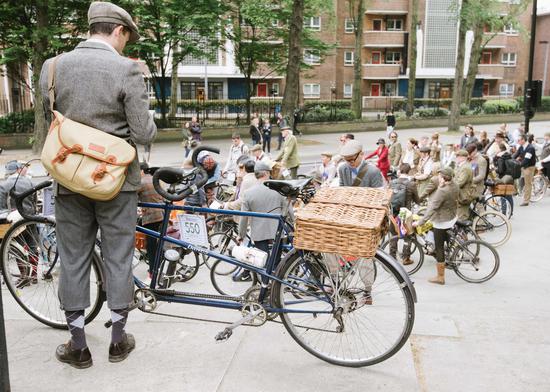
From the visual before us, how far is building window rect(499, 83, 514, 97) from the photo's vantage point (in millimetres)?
58375

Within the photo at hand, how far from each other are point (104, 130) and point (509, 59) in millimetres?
61766

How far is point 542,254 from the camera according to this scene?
8719 mm

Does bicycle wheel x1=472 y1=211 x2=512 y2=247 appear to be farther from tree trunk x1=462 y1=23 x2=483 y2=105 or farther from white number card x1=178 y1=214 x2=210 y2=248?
tree trunk x1=462 y1=23 x2=483 y2=105

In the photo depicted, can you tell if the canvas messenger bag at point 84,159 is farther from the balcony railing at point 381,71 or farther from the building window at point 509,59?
the building window at point 509,59

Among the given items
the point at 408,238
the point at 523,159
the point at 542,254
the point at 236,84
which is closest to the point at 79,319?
the point at 408,238

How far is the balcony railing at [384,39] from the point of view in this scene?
53.6m

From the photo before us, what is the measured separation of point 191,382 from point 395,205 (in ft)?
18.4

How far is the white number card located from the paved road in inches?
32.2

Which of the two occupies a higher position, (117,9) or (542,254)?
(117,9)

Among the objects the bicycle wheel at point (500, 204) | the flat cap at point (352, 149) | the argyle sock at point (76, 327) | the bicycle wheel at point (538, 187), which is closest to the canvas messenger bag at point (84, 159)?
the argyle sock at point (76, 327)

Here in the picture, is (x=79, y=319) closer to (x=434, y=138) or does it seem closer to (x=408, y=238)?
(x=408, y=238)

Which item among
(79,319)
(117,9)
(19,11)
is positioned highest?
(19,11)

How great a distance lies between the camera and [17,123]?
25016mm

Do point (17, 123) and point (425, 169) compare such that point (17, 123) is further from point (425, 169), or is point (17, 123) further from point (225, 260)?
point (225, 260)
